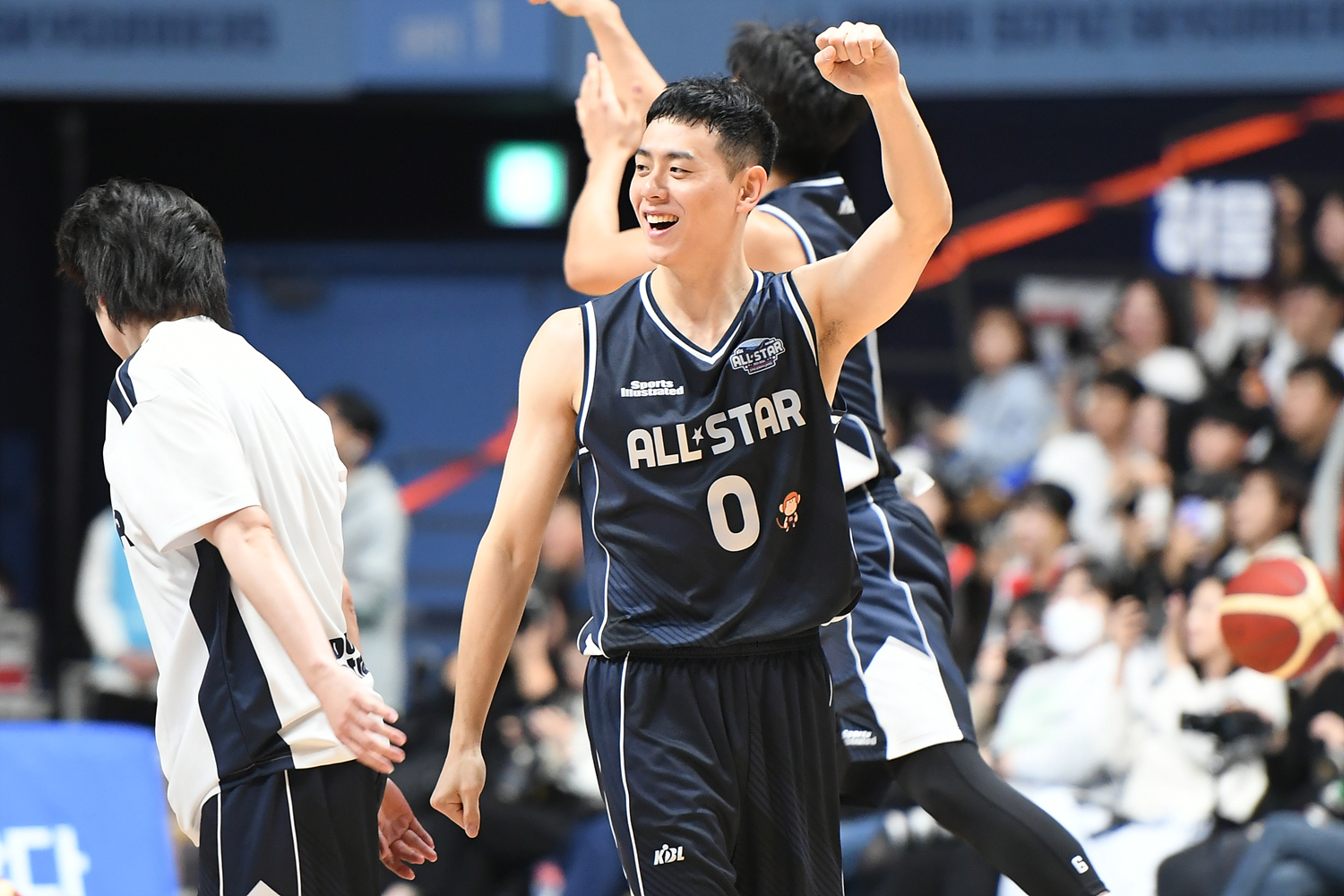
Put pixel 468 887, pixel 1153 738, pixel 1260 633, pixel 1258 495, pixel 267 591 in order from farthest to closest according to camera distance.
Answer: pixel 468 887 → pixel 1258 495 → pixel 1153 738 → pixel 1260 633 → pixel 267 591

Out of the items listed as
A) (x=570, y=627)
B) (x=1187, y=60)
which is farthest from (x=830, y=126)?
(x=1187, y=60)

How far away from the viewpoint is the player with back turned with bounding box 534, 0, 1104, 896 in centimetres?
412

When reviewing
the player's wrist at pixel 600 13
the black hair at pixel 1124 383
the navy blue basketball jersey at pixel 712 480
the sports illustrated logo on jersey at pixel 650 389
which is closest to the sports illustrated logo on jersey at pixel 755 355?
the navy blue basketball jersey at pixel 712 480

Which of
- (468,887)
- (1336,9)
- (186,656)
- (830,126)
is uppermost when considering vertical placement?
(1336,9)

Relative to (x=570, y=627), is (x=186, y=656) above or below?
above

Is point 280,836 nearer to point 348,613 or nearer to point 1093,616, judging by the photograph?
point 348,613

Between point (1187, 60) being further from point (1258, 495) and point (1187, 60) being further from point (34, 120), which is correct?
point (34, 120)

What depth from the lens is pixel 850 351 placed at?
4.28 meters

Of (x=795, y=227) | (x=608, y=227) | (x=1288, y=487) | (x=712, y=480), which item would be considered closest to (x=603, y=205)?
(x=608, y=227)

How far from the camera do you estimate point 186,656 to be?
3336mm

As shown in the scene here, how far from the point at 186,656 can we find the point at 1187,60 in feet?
25.5

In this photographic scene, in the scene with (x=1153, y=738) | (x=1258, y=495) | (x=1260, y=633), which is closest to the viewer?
(x=1260, y=633)

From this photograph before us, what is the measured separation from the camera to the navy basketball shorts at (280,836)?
10.8ft

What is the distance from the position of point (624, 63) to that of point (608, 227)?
0.54 m
